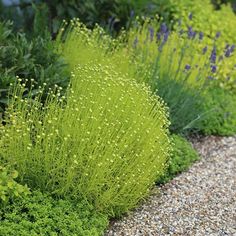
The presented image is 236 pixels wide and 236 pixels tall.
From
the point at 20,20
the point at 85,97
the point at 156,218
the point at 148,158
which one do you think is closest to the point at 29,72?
the point at 85,97

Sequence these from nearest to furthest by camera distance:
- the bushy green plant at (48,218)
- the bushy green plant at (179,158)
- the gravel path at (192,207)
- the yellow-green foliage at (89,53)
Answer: the bushy green plant at (48,218) < the gravel path at (192,207) < the bushy green plant at (179,158) < the yellow-green foliage at (89,53)

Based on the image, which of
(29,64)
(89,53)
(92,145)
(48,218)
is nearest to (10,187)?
(48,218)

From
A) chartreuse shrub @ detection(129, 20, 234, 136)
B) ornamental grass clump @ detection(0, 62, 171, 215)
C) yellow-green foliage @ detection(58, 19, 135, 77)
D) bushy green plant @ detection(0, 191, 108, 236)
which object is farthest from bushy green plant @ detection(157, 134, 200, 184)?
bushy green plant @ detection(0, 191, 108, 236)

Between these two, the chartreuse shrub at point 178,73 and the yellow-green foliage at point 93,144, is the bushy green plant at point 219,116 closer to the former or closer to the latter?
the chartreuse shrub at point 178,73

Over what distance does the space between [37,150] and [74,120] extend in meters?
0.34

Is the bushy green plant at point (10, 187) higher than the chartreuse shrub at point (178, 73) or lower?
lower

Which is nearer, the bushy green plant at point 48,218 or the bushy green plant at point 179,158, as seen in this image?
the bushy green plant at point 48,218

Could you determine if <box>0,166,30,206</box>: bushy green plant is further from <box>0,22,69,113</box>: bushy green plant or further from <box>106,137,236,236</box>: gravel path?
<box>0,22,69,113</box>: bushy green plant

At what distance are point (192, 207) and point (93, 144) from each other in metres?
1.01

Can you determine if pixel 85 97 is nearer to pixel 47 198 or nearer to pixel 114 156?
pixel 114 156

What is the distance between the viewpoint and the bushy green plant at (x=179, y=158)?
5.09 metres

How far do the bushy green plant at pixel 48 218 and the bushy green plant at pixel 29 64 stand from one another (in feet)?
3.44

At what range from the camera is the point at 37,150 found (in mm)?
4109

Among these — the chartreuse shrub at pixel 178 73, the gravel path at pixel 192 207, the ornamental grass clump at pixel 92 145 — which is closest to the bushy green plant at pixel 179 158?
the gravel path at pixel 192 207
